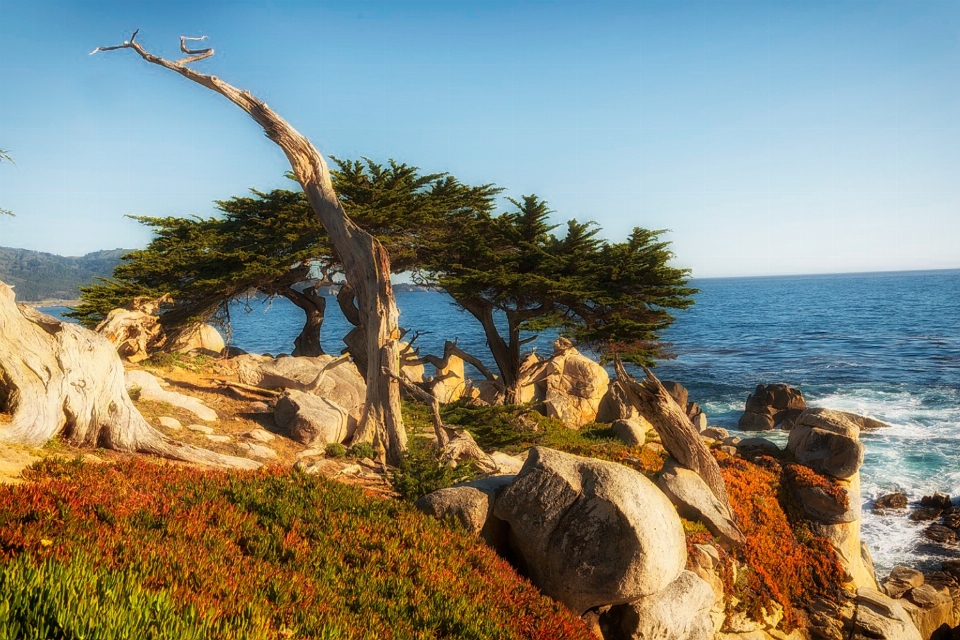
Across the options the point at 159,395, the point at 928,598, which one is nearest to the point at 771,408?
the point at 928,598

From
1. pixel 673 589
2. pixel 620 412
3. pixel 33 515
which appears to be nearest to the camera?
pixel 33 515

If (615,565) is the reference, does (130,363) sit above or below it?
above

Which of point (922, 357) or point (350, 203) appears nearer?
point (350, 203)

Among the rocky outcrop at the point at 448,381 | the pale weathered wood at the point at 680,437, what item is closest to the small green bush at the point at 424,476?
the pale weathered wood at the point at 680,437

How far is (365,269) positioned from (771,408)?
28533 mm

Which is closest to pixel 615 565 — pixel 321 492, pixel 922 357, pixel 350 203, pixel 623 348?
pixel 321 492

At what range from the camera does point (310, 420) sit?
13.7m

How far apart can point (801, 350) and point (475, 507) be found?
55767 mm

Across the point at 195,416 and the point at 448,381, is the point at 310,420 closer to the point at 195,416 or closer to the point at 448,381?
the point at 195,416

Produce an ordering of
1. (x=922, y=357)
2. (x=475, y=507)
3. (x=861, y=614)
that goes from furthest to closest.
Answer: (x=922, y=357) < (x=861, y=614) < (x=475, y=507)

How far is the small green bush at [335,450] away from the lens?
1254 cm

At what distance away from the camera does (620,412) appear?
23.5m

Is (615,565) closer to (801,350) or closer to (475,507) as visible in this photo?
(475,507)

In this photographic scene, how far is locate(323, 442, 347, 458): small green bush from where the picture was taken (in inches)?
494
